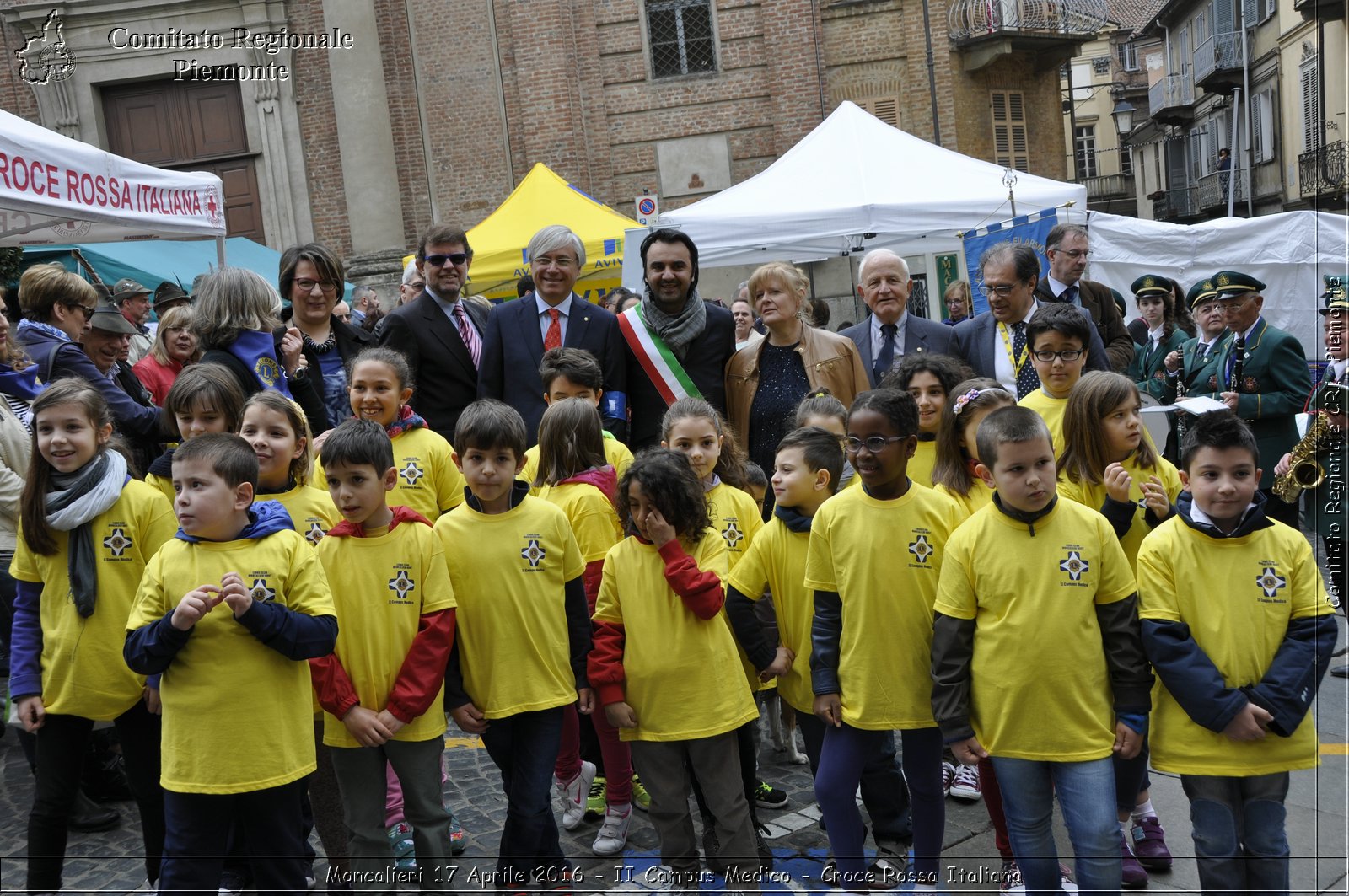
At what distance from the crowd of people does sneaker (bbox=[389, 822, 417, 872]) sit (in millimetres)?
17

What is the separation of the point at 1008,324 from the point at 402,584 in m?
3.13

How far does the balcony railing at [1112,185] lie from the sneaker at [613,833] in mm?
55557

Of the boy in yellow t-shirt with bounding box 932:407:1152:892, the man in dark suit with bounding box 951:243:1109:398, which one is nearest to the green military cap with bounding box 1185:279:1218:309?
the man in dark suit with bounding box 951:243:1109:398

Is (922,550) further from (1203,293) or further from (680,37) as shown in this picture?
(680,37)

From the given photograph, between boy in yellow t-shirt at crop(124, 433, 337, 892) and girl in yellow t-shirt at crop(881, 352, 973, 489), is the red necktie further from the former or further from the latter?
boy in yellow t-shirt at crop(124, 433, 337, 892)

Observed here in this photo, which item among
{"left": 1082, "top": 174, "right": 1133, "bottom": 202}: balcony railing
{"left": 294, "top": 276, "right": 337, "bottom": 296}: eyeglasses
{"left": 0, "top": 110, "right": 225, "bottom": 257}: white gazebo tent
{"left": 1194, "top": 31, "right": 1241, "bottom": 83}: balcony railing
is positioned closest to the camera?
{"left": 294, "top": 276, "right": 337, "bottom": 296}: eyeglasses

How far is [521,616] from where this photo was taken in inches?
142

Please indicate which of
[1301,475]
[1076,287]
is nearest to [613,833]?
[1301,475]

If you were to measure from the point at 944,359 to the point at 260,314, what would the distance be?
2.87m

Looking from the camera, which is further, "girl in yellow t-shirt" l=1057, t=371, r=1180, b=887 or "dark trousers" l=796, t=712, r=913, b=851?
"dark trousers" l=796, t=712, r=913, b=851

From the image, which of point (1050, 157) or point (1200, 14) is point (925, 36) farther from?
point (1200, 14)

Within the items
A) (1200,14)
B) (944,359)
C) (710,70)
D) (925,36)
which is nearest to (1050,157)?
(925,36)

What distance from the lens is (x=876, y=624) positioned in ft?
11.3

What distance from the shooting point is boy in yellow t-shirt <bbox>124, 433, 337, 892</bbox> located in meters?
3.16
